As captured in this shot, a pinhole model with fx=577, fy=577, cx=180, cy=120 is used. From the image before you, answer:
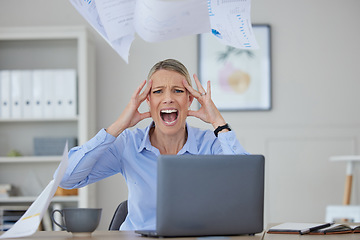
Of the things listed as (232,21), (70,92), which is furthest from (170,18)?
(70,92)

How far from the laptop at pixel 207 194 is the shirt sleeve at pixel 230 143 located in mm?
487

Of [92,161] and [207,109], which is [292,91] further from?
[92,161]

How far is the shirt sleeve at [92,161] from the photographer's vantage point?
2.09 m

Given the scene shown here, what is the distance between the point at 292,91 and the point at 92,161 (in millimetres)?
2688

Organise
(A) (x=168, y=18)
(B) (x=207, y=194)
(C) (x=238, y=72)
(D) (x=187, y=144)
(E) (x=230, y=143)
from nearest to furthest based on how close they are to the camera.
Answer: (B) (x=207, y=194) → (A) (x=168, y=18) → (E) (x=230, y=143) → (D) (x=187, y=144) → (C) (x=238, y=72)

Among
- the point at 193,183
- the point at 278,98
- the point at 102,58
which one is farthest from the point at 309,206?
the point at 193,183

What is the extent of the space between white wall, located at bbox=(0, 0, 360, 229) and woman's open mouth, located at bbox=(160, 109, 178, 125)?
213cm

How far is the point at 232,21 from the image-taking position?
1924 millimetres

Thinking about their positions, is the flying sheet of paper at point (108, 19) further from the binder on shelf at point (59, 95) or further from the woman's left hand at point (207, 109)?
the binder on shelf at point (59, 95)

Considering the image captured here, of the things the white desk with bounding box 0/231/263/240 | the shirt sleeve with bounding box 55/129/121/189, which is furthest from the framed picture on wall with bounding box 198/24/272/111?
the white desk with bounding box 0/231/263/240

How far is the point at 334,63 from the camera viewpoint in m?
4.50

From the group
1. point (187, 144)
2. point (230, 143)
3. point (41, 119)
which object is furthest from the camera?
point (41, 119)

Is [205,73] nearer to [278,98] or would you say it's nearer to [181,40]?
[181,40]

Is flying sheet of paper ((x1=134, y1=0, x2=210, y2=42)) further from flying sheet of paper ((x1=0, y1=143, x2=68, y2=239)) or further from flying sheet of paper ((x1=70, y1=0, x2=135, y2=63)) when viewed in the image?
flying sheet of paper ((x1=0, y1=143, x2=68, y2=239))
